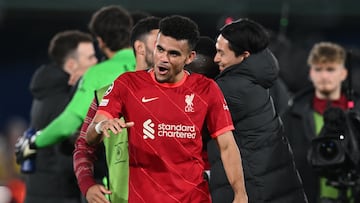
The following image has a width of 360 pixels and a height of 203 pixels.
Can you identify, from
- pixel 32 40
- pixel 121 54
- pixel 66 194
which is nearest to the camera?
pixel 121 54

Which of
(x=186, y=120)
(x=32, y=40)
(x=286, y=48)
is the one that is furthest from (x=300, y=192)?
(x=32, y=40)

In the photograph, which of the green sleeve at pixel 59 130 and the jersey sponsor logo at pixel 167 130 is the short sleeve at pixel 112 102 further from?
the green sleeve at pixel 59 130

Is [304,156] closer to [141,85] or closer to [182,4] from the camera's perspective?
[141,85]

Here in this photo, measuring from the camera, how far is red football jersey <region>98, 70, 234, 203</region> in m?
5.94

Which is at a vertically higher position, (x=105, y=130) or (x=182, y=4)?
(x=105, y=130)

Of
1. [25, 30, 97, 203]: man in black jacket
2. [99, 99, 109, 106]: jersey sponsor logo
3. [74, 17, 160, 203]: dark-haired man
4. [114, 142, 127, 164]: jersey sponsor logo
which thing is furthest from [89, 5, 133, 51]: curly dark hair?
[99, 99, 109, 106]: jersey sponsor logo

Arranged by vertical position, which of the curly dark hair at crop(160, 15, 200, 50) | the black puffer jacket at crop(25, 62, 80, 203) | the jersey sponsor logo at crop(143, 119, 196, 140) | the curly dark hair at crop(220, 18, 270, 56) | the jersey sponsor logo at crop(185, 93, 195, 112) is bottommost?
the black puffer jacket at crop(25, 62, 80, 203)

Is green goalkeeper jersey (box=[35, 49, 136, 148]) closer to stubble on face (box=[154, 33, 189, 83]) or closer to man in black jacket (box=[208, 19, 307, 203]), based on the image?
man in black jacket (box=[208, 19, 307, 203])

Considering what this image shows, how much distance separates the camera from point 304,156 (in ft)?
29.8

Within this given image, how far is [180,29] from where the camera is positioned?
6008 mm

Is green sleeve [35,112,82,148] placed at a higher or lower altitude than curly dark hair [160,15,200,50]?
lower

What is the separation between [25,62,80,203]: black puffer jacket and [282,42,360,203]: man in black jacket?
170 centimetres

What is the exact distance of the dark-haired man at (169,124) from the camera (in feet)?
19.5

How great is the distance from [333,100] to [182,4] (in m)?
5.94
